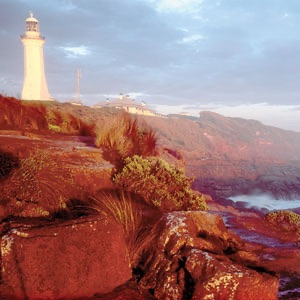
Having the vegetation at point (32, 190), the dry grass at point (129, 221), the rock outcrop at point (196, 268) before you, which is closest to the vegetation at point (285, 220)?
the rock outcrop at point (196, 268)

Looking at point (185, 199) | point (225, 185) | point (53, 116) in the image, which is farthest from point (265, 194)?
point (185, 199)

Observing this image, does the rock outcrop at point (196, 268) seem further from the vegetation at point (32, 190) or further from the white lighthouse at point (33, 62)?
the white lighthouse at point (33, 62)

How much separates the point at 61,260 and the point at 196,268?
1.41m

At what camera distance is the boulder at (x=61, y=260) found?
11.7 ft

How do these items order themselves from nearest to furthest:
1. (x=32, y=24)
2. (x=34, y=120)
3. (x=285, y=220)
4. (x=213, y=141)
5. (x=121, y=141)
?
(x=121, y=141) < (x=285, y=220) < (x=34, y=120) < (x=32, y=24) < (x=213, y=141)

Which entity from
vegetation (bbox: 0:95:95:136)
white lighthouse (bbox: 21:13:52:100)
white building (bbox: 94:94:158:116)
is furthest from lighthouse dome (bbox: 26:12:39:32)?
vegetation (bbox: 0:95:95:136)

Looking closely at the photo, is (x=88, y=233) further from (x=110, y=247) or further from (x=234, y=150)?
(x=234, y=150)

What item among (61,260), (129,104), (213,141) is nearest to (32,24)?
(129,104)

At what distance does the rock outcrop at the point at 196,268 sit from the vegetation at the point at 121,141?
11.6 feet

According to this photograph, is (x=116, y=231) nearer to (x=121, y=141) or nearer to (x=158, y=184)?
(x=158, y=184)

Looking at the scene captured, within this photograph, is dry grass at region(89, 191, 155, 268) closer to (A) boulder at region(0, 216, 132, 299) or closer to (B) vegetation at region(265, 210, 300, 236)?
(A) boulder at region(0, 216, 132, 299)

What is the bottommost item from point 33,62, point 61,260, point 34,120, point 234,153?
point 234,153

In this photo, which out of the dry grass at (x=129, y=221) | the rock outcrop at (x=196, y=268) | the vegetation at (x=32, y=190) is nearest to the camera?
the rock outcrop at (x=196, y=268)

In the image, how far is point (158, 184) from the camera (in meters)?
7.30
